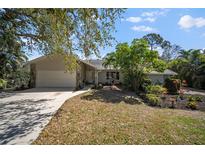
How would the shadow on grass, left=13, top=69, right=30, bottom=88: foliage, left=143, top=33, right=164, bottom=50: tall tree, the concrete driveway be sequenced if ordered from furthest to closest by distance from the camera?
left=143, top=33, right=164, bottom=50: tall tree < left=13, top=69, right=30, bottom=88: foliage < the shadow on grass < the concrete driveway

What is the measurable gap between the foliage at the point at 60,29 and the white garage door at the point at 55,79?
9.34 m

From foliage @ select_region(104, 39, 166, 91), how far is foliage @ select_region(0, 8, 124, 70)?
7.63 m

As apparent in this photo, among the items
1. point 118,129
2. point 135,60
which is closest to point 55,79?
point 135,60

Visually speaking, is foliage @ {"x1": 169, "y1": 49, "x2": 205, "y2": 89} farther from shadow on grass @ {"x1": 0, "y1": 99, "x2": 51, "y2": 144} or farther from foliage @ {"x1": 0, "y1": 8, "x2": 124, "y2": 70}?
shadow on grass @ {"x1": 0, "y1": 99, "x2": 51, "y2": 144}

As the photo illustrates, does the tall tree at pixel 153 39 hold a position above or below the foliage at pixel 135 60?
→ above

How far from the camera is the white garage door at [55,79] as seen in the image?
2552cm

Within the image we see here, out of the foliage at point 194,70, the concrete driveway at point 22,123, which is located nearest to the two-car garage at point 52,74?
the concrete driveway at point 22,123

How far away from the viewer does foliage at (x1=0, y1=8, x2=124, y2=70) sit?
30.2ft

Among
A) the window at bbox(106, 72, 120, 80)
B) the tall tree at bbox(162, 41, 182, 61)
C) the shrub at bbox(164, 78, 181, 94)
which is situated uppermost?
the tall tree at bbox(162, 41, 182, 61)

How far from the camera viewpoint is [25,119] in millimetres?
9336

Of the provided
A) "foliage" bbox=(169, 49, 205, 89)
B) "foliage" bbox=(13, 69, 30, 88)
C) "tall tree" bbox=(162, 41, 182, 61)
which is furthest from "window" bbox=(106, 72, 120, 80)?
"tall tree" bbox=(162, 41, 182, 61)

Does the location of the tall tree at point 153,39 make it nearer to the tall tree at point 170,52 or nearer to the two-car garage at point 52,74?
the tall tree at point 170,52
